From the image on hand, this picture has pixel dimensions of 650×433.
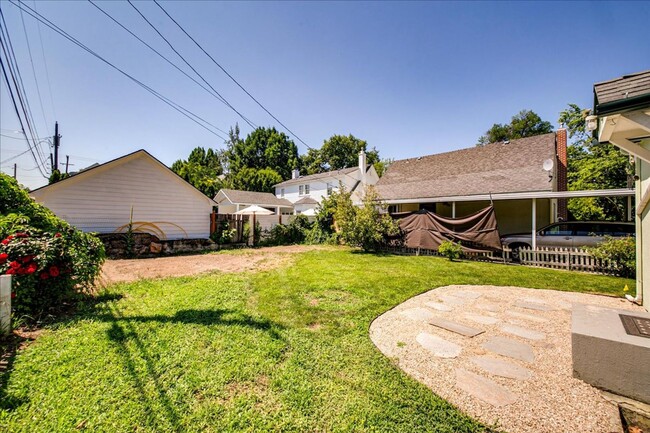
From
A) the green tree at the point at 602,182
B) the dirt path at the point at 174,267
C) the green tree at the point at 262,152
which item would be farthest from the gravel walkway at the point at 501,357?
the green tree at the point at 262,152

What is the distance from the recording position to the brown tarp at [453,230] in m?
9.80

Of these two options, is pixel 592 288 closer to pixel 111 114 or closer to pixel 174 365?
pixel 174 365

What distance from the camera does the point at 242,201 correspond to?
22.2 metres

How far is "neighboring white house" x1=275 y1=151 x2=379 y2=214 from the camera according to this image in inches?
965

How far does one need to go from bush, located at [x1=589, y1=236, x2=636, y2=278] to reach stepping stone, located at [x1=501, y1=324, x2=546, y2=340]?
6.29 meters

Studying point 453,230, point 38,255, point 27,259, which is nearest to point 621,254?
point 453,230

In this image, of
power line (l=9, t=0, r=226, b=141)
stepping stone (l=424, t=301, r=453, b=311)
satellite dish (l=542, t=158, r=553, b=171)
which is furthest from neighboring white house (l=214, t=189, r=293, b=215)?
stepping stone (l=424, t=301, r=453, b=311)

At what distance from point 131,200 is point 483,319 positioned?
14.2m

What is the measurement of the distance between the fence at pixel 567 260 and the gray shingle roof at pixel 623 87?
24.2 feet

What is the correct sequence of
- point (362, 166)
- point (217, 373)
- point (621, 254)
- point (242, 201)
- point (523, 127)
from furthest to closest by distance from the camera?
point (523, 127)
point (362, 166)
point (242, 201)
point (621, 254)
point (217, 373)

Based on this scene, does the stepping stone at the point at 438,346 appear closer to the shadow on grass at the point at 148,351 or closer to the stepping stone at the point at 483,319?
the stepping stone at the point at 483,319

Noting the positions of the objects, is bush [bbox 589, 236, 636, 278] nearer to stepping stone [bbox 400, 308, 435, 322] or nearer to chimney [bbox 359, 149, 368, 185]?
stepping stone [bbox 400, 308, 435, 322]

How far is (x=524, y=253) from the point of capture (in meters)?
9.41

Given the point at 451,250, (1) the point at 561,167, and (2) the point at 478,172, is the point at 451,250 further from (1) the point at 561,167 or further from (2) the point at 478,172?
(1) the point at 561,167
